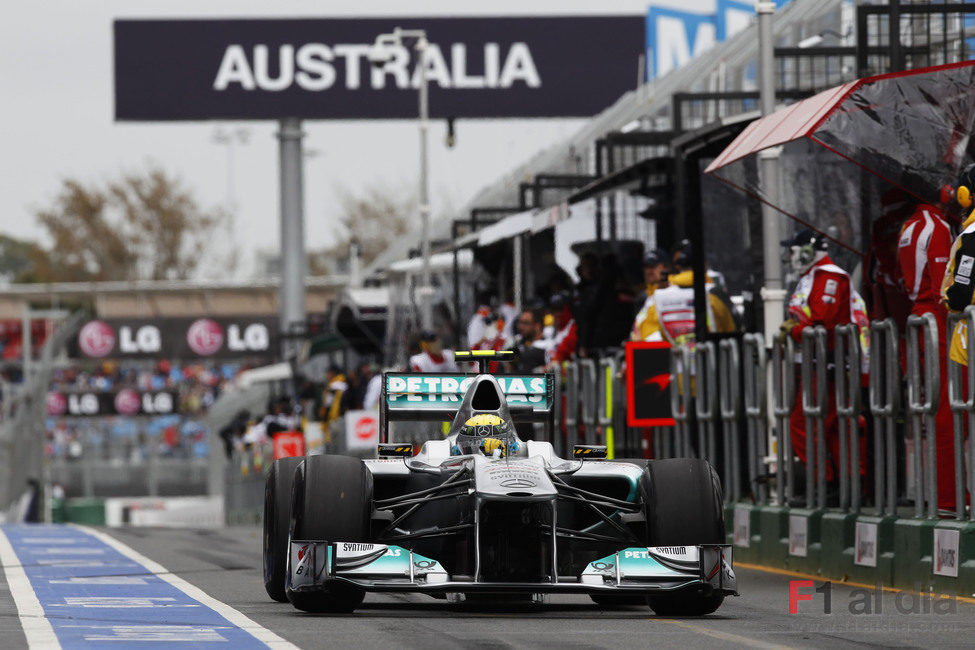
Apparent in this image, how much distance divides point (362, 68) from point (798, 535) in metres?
35.9

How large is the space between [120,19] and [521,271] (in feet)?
84.5

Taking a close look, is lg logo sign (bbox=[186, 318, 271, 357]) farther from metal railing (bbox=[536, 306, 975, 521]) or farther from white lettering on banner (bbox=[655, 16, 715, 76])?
metal railing (bbox=[536, 306, 975, 521])

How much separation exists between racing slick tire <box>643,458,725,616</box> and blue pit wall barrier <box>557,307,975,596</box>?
146cm

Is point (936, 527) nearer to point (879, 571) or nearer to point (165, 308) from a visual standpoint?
point (879, 571)

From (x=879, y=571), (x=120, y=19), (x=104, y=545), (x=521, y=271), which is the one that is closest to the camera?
(x=879, y=571)

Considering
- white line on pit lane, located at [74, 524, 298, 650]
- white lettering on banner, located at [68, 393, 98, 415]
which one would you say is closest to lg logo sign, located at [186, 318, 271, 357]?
white lettering on banner, located at [68, 393, 98, 415]

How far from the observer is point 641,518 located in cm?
1073

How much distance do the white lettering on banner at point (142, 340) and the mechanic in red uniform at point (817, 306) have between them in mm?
48259

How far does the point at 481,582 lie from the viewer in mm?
9930

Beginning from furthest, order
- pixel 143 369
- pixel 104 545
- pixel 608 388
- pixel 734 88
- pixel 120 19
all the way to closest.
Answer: pixel 143 369, pixel 120 19, pixel 734 88, pixel 104 545, pixel 608 388

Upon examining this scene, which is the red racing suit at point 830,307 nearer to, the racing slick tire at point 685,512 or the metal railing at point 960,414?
the metal railing at point 960,414

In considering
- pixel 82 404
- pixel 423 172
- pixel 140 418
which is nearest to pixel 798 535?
pixel 423 172

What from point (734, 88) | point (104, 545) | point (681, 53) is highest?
point (681, 53)

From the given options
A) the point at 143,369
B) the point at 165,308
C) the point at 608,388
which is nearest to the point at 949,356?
the point at 608,388
